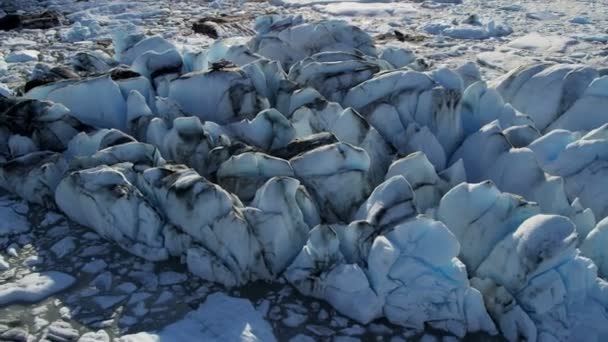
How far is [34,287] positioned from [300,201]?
30.8 inches

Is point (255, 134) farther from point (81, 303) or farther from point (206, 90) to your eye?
point (81, 303)

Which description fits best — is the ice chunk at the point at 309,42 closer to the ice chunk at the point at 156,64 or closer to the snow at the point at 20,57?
the ice chunk at the point at 156,64

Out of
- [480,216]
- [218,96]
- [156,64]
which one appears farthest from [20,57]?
[480,216]

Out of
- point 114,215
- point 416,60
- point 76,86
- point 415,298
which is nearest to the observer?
point 415,298

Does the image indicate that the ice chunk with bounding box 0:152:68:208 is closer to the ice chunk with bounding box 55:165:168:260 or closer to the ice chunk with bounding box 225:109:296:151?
the ice chunk with bounding box 55:165:168:260

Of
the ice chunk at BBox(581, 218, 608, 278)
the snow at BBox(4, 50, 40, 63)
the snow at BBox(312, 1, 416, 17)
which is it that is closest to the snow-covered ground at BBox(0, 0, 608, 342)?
the ice chunk at BBox(581, 218, 608, 278)

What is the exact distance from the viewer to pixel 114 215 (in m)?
2.36

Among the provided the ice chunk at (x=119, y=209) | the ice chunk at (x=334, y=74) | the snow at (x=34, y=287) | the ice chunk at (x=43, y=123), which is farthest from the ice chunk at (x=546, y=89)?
the snow at (x=34, y=287)

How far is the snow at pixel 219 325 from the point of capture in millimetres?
1989

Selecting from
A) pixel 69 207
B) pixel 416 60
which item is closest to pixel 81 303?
pixel 69 207

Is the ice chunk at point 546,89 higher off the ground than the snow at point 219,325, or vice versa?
the ice chunk at point 546,89

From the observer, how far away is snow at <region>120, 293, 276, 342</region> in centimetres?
199

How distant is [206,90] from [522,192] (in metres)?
1.22

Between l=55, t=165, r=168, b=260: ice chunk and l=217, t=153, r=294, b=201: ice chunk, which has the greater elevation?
l=217, t=153, r=294, b=201: ice chunk
